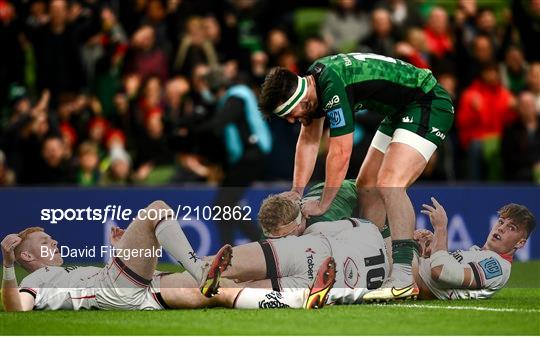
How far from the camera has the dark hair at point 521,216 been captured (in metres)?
10.4

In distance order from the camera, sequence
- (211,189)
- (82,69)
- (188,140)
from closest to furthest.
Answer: (211,189), (188,140), (82,69)

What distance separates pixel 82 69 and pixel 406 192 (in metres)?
8.08

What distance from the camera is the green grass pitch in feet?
28.5

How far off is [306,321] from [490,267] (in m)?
1.93

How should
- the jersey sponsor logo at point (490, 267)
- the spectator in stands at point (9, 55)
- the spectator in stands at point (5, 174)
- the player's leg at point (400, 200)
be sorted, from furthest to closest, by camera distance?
the spectator in stands at point (9, 55), the spectator in stands at point (5, 174), the jersey sponsor logo at point (490, 267), the player's leg at point (400, 200)

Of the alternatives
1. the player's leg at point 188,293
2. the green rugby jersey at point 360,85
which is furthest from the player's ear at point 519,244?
the player's leg at point 188,293

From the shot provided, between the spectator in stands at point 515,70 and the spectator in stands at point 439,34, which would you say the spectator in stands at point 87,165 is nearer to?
the spectator in stands at point 439,34

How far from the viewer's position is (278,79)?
32.8 ft

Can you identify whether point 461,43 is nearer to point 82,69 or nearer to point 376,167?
point 82,69

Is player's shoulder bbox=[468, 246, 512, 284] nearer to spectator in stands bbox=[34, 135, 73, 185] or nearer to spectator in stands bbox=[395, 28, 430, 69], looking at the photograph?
spectator in stands bbox=[395, 28, 430, 69]

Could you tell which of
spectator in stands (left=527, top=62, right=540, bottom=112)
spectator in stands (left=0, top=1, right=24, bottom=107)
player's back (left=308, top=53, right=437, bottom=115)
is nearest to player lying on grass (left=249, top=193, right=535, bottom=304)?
player's back (left=308, top=53, right=437, bottom=115)

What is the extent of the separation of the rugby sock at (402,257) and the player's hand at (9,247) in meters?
2.78

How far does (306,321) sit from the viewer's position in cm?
909

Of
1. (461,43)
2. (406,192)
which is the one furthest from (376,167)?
(461,43)
